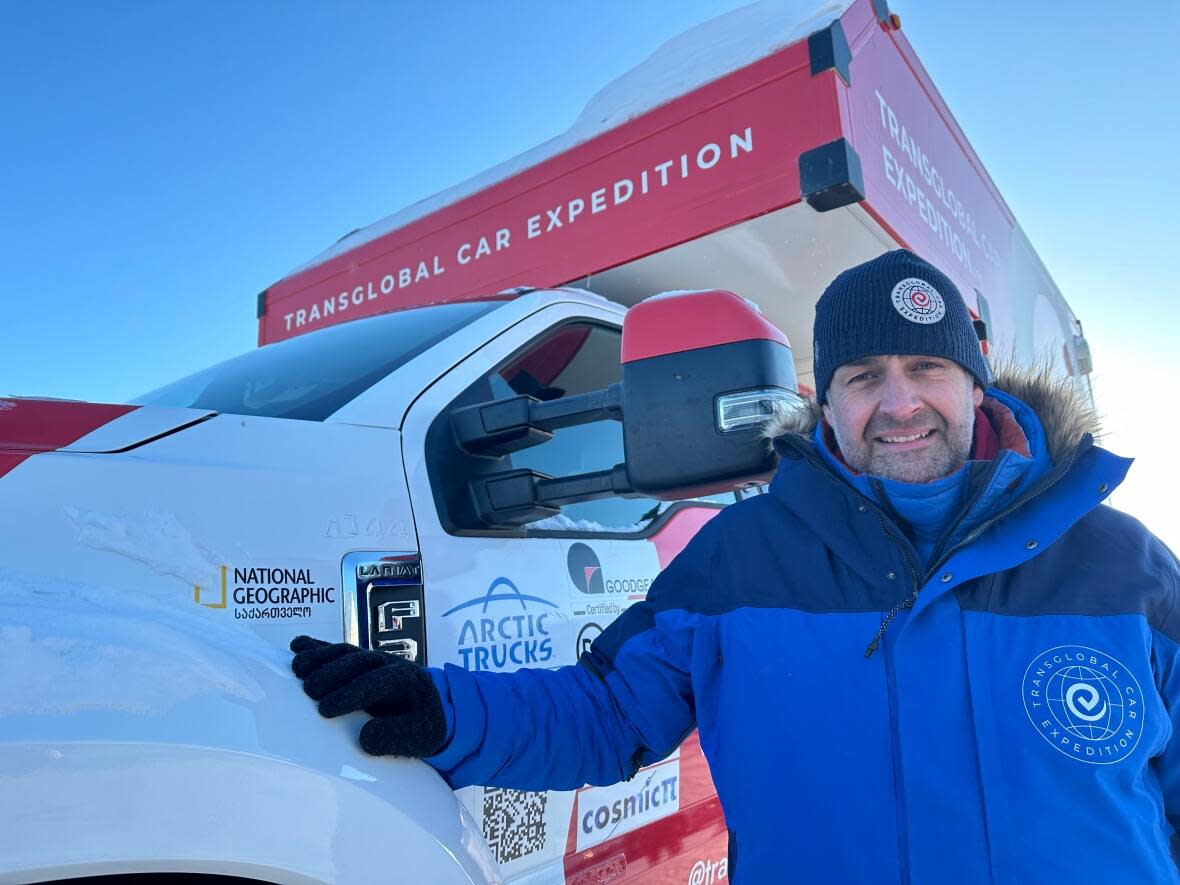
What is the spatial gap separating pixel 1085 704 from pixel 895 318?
0.70 metres

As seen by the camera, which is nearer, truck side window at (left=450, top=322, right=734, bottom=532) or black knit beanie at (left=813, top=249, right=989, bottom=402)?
black knit beanie at (left=813, top=249, right=989, bottom=402)

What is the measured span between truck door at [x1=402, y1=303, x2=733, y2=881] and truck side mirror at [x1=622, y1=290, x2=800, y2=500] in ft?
1.13

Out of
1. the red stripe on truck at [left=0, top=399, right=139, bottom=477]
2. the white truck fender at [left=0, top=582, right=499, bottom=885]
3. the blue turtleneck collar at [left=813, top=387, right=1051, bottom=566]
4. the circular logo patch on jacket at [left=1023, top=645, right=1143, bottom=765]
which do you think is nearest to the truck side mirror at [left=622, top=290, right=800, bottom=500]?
the blue turtleneck collar at [left=813, top=387, right=1051, bottom=566]

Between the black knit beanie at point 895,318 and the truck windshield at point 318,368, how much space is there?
821 mm

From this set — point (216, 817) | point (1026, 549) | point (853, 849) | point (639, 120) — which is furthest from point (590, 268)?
point (216, 817)

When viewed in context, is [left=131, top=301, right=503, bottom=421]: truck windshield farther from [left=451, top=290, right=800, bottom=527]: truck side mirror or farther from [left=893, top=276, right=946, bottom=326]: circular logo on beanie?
[left=893, top=276, right=946, bottom=326]: circular logo on beanie

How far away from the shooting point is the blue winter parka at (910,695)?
1103 mm

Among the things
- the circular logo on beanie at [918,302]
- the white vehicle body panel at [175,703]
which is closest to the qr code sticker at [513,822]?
the white vehicle body panel at [175,703]

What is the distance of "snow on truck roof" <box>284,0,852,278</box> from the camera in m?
2.65

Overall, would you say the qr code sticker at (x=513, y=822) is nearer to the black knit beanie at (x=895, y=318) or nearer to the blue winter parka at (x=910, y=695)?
the blue winter parka at (x=910, y=695)

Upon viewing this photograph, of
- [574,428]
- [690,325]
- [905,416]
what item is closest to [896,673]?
[905,416]

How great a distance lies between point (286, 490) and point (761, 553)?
Result: 766mm

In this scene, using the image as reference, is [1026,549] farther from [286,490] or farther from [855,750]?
[286,490]

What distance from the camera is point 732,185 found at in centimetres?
254
